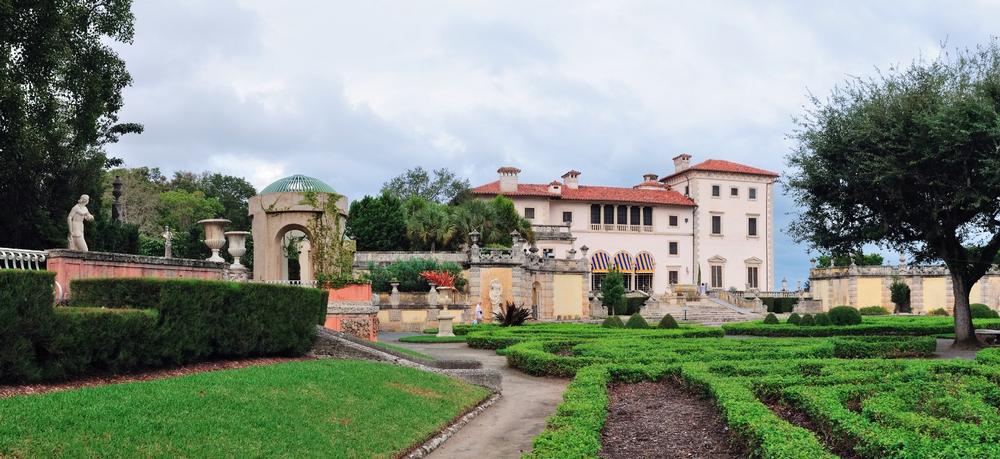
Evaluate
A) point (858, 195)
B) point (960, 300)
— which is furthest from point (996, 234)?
point (858, 195)

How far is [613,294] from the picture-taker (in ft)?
152

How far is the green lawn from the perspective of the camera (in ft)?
21.3

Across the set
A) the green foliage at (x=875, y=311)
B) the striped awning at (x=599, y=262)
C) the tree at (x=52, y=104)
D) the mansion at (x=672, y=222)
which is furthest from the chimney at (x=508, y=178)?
the tree at (x=52, y=104)

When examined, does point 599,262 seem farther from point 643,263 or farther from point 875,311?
point 875,311

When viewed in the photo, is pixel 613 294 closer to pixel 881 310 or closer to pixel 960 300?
pixel 881 310

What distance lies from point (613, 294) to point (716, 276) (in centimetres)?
2237

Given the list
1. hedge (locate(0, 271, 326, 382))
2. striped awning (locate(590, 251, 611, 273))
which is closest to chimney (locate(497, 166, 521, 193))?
striped awning (locate(590, 251, 611, 273))

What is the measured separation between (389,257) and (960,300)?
28.5 meters

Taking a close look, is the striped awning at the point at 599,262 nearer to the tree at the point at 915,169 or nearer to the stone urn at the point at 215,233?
the tree at the point at 915,169

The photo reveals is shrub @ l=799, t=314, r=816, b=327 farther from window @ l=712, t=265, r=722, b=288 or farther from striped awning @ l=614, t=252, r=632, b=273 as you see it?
window @ l=712, t=265, r=722, b=288

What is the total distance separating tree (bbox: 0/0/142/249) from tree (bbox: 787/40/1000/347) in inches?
798

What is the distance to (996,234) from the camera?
21.0 m

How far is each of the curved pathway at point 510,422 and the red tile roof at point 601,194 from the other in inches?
1719

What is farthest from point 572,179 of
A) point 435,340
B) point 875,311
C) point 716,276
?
point 435,340
